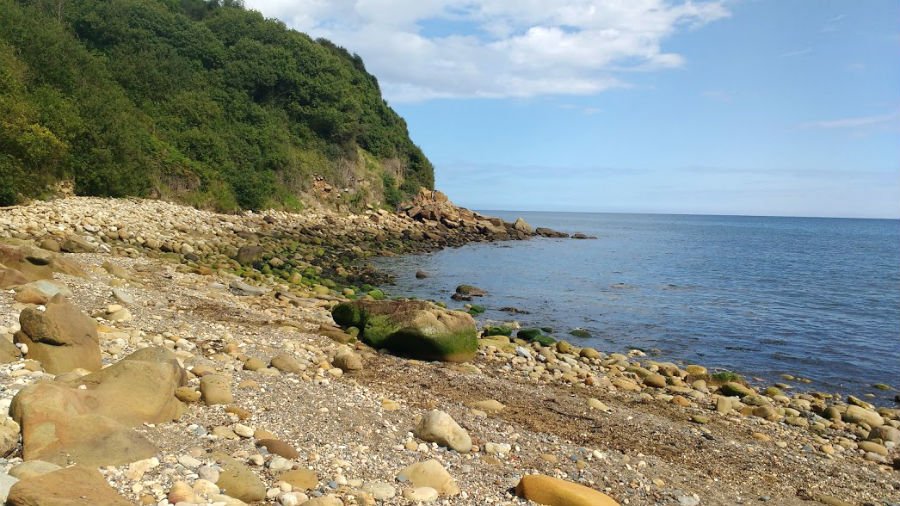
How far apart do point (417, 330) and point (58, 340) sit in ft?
19.7

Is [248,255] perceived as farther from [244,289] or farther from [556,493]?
[556,493]

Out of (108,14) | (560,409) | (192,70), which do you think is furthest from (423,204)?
(560,409)

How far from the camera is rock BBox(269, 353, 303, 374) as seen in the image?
333 inches

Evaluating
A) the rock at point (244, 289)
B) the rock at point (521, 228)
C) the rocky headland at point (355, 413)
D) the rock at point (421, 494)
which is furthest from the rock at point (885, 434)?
the rock at point (521, 228)

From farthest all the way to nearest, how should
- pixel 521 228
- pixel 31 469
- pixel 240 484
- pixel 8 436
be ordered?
1. pixel 521 228
2. pixel 240 484
3. pixel 8 436
4. pixel 31 469

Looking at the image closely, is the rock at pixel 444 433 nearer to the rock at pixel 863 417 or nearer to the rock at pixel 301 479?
the rock at pixel 301 479

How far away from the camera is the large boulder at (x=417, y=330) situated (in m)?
11.3

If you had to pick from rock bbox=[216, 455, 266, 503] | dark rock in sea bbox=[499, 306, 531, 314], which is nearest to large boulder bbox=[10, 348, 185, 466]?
rock bbox=[216, 455, 266, 503]

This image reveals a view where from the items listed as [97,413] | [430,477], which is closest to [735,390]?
[430,477]

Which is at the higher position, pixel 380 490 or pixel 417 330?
pixel 417 330

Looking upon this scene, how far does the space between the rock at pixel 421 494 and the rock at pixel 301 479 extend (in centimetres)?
81

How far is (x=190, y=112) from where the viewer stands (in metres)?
40.8

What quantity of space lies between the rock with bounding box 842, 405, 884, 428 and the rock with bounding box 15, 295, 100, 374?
12.2 metres

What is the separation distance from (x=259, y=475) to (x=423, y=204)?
50.8 m
